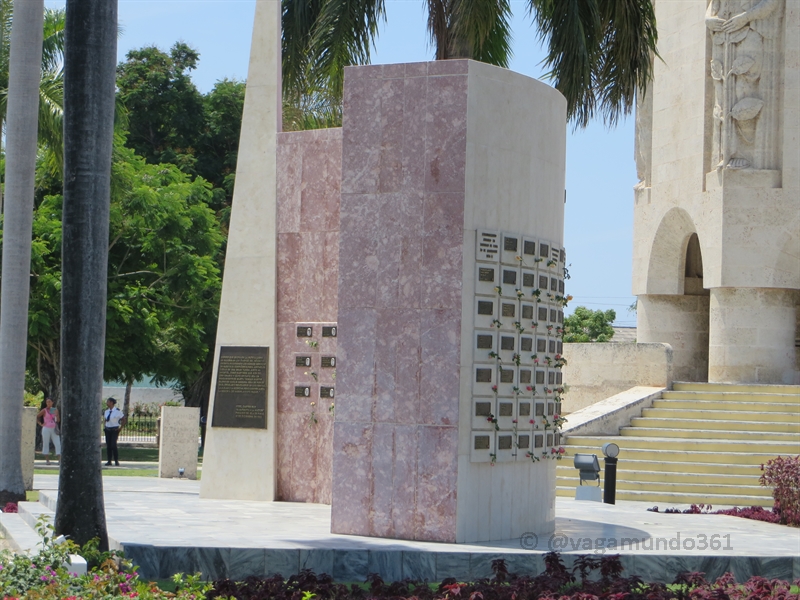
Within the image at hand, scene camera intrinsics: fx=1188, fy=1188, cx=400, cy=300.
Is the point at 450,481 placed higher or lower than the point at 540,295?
lower

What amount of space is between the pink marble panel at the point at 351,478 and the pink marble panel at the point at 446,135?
2623 millimetres

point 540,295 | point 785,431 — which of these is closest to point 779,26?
point 785,431

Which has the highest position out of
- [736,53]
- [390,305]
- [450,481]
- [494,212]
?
[736,53]

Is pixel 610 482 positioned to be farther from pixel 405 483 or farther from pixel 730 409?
pixel 730 409

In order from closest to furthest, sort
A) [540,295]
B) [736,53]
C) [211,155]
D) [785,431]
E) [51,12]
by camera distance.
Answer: [540,295], [785,431], [736,53], [51,12], [211,155]

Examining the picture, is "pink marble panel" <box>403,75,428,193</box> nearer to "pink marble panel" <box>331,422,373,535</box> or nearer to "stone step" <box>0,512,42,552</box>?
"pink marble panel" <box>331,422,373,535</box>

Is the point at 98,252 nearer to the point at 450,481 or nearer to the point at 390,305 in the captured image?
the point at 390,305

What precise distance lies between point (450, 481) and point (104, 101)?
4.92 meters

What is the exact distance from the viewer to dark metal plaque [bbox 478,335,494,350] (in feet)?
40.0

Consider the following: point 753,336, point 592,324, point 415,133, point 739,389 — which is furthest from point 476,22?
point 592,324

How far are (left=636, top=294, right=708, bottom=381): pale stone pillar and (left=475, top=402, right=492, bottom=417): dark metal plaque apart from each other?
641 inches

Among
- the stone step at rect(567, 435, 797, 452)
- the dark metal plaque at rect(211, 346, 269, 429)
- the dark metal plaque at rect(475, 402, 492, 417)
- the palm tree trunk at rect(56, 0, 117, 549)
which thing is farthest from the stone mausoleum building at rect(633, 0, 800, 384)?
the palm tree trunk at rect(56, 0, 117, 549)

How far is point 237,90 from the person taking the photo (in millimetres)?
40844

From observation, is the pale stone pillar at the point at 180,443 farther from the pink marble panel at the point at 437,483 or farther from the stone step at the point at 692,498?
the pink marble panel at the point at 437,483
